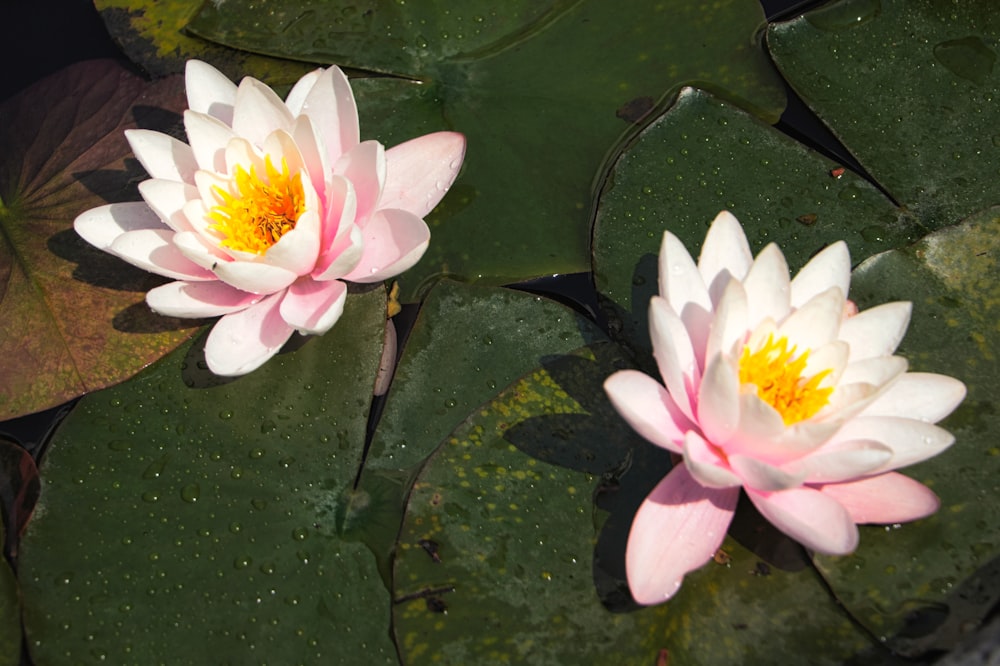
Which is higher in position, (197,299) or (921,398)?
(921,398)

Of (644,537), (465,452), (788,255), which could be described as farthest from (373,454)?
(788,255)

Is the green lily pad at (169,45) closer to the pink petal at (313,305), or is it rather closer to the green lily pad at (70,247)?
the green lily pad at (70,247)

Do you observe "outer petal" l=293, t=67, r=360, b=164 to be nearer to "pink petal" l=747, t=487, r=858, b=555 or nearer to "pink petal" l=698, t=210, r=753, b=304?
"pink petal" l=698, t=210, r=753, b=304

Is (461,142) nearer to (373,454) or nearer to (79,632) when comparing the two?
(373,454)

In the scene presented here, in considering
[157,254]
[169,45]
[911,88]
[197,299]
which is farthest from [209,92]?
[911,88]

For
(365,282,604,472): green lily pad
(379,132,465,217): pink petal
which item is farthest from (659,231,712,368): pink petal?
(379,132,465,217): pink petal

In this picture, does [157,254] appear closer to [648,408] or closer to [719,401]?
[648,408]
